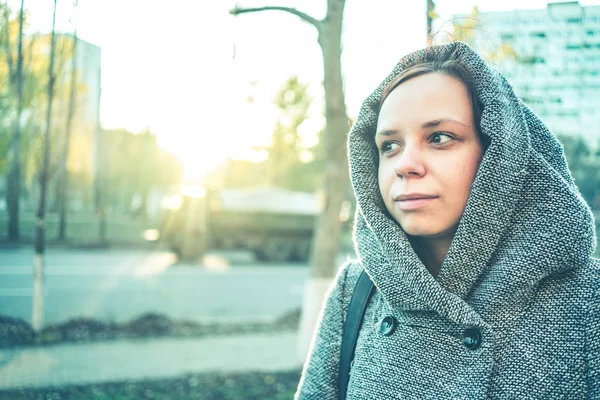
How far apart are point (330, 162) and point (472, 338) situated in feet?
12.8

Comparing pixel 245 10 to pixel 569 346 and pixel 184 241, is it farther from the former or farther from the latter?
pixel 184 241

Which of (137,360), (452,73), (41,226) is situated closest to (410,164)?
(452,73)

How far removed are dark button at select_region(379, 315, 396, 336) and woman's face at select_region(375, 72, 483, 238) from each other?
0.26 metres

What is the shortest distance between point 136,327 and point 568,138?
18.2ft

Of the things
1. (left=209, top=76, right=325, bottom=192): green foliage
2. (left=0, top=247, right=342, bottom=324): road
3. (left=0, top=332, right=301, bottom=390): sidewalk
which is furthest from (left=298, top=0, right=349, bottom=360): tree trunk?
(left=209, top=76, right=325, bottom=192): green foliage

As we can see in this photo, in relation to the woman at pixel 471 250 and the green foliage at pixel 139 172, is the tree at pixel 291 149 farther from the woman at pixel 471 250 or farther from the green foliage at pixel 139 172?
the woman at pixel 471 250

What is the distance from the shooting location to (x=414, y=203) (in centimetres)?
134

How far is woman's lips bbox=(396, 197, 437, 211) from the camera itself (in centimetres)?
132

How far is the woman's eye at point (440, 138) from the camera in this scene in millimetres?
1330

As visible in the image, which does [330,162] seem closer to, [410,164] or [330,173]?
[330,173]

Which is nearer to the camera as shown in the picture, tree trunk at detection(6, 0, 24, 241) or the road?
tree trunk at detection(6, 0, 24, 241)

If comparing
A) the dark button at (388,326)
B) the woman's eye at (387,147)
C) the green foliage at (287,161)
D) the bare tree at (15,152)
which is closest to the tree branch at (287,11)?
the bare tree at (15,152)

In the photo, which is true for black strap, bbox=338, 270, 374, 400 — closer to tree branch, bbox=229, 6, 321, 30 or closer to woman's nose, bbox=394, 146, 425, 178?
woman's nose, bbox=394, 146, 425, 178

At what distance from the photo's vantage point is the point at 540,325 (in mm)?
1205
